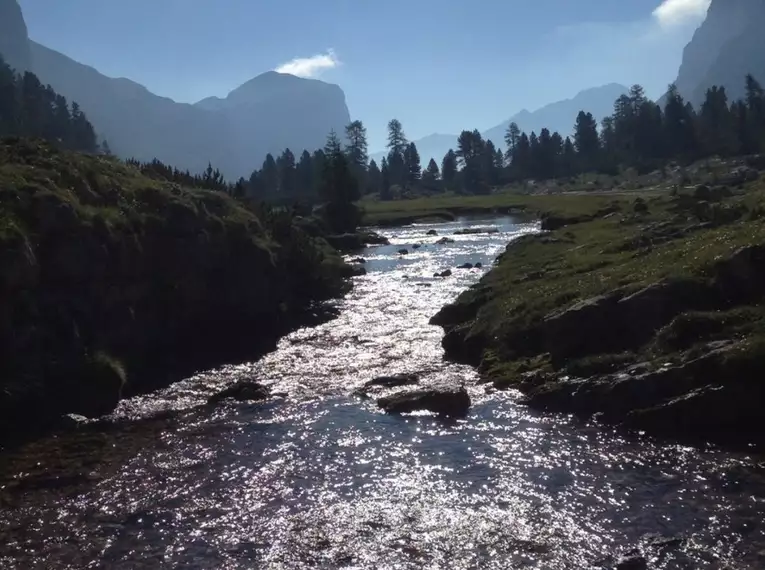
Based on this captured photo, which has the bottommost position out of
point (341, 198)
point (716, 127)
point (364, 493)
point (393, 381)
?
point (364, 493)

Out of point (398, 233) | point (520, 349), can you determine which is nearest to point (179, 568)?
point (520, 349)

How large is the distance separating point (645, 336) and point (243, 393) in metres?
14.9

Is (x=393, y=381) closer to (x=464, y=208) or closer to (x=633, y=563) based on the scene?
(x=633, y=563)

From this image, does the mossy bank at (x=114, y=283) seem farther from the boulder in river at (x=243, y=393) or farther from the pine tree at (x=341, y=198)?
the pine tree at (x=341, y=198)

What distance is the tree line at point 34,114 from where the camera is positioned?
142625 mm

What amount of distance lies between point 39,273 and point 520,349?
19.1 meters

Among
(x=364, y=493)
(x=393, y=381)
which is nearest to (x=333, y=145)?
(x=393, y=381)

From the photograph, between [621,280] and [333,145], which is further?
[333,145]

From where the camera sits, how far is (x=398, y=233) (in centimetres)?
10662

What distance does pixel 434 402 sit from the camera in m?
24.5

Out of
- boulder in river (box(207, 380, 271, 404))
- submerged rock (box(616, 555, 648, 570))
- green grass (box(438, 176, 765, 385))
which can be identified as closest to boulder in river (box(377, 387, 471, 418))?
green grass (box(438, 176, 765, 385))

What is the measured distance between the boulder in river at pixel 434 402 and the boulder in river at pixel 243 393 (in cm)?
528

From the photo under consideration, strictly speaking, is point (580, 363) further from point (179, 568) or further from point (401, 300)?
point (401, 300)

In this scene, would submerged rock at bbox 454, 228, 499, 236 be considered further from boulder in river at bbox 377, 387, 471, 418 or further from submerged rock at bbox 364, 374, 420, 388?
boulder in river at bbox 377, 387, 471, 418
